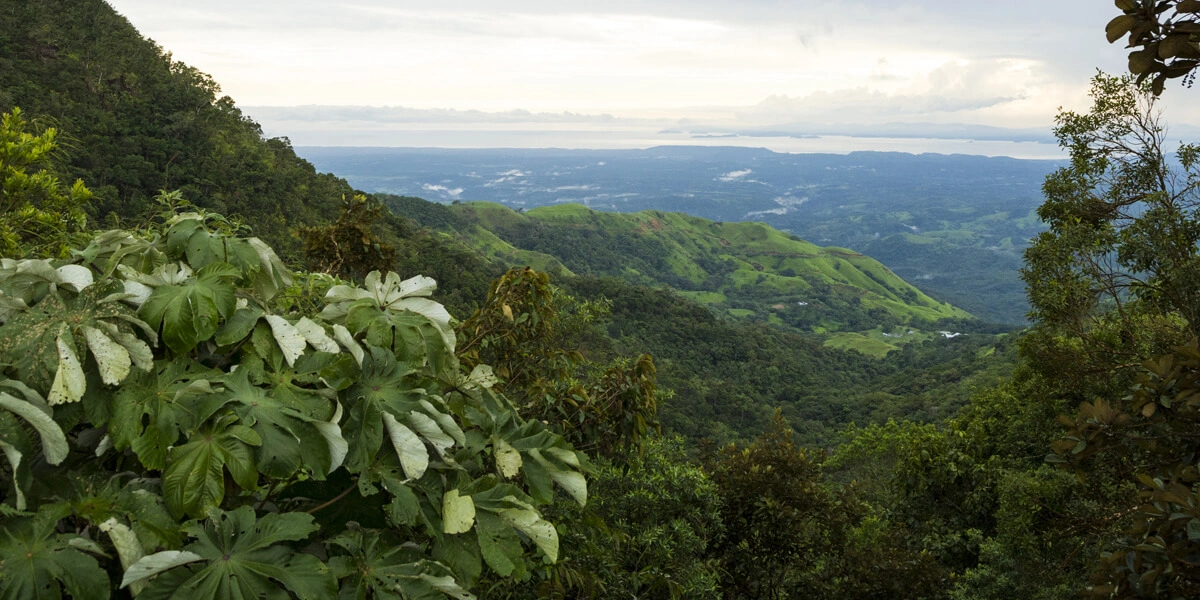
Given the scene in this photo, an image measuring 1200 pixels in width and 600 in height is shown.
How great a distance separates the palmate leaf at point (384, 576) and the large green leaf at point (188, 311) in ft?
2.25

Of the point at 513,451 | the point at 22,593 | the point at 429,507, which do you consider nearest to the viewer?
the point at 22,593

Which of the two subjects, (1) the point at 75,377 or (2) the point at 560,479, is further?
(2) the point at 560,479

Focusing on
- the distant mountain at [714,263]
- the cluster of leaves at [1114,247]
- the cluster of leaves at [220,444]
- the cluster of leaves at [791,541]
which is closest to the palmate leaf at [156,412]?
the cluster of leaves at [220,444]

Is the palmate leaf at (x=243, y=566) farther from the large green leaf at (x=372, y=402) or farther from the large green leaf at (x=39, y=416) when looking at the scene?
the large green leaf at (x=39, y=416)

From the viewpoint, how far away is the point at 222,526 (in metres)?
1.63

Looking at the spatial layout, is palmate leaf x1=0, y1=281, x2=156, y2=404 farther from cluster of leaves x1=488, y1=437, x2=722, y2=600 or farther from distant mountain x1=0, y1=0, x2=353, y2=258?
distant mountain x1=0, y1=0, x2=353, y2=258

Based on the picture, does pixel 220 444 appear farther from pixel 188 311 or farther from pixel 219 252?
pixel 219 252

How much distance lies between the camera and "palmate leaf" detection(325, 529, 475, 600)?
5.89ft

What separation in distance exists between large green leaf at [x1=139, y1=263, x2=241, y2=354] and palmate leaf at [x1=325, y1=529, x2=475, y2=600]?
2.25ft

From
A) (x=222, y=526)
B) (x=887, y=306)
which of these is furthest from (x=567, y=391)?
(x=887, y=306)

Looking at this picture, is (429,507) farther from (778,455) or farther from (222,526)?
(778,455)

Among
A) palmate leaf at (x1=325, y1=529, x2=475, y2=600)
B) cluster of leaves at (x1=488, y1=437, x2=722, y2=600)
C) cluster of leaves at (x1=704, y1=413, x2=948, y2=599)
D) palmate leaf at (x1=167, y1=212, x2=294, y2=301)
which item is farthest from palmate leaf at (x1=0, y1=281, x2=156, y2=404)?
cluster of leaves at (x1=704, y1=413, x2=948, y2=599)

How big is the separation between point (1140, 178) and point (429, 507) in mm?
13077

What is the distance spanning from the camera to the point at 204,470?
1.65m
